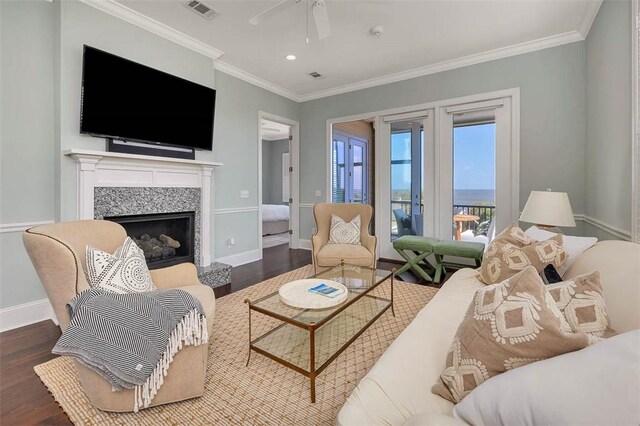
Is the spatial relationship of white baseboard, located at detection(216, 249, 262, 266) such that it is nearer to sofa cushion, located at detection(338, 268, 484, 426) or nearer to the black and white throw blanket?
the black and white throw blanket

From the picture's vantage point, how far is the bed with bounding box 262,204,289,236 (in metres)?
7.11

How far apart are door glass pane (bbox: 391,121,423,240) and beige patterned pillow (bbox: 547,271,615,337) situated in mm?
3516

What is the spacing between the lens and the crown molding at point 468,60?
3.38m

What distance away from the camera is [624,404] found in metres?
0.59

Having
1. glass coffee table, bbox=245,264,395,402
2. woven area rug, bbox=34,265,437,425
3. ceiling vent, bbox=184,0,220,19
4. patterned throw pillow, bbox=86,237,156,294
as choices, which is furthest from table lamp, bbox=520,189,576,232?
ceiling vent, bbox=184,0,220,19

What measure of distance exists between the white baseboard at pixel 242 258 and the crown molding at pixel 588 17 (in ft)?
15.9

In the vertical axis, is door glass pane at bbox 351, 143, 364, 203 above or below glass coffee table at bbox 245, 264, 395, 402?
above

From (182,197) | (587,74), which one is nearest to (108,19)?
(182,197)

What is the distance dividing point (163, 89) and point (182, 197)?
1.20 metres

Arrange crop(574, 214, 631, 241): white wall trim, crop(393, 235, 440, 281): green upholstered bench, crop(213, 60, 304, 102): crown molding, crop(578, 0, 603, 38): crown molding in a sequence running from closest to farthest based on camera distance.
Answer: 1. crop(574, 214, 631, 241): white wall trim
2. crop(578, 0, 603, 38): crown molding
3. crop(393, 235, 440, 281): green upholstered bench
4. crop(213, 60, 304, 102): crown molding

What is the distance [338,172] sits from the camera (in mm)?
5688

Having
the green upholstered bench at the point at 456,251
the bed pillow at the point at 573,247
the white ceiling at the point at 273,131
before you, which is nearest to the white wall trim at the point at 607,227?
the bed pillow at the point at 573,247

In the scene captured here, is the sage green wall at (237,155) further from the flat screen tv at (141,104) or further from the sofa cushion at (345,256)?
the sofa cushion at (345,256)

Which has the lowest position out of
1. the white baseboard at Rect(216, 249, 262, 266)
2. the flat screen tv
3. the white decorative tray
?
the white baseboard at Rect(216, 249, 262, 266)
